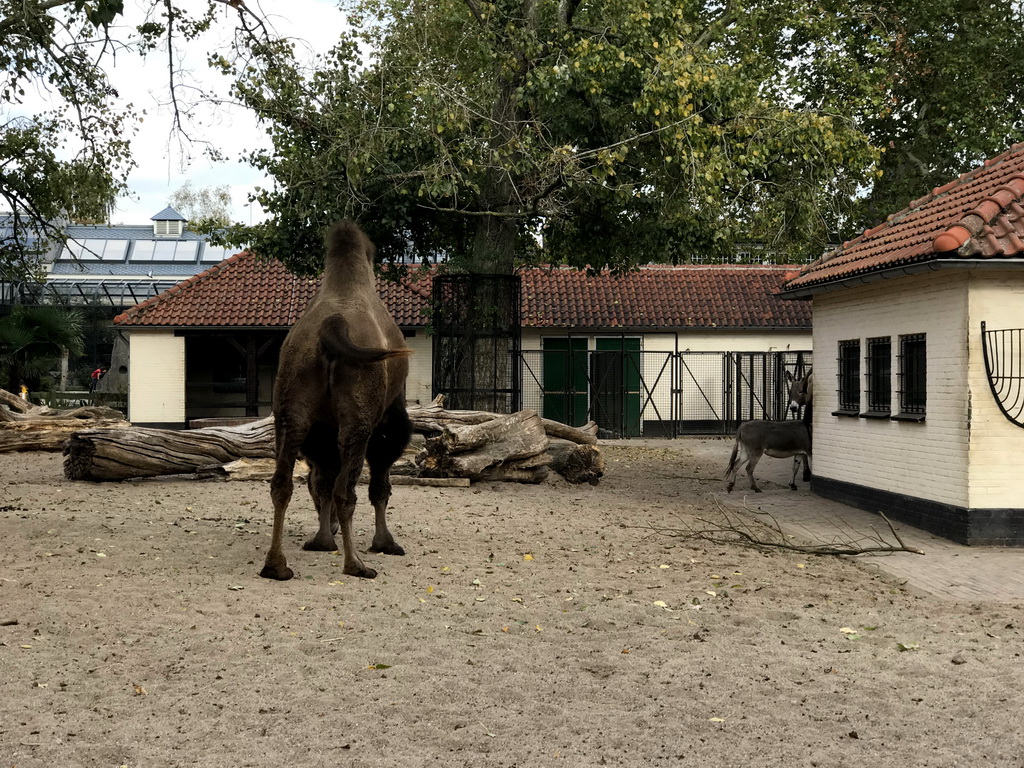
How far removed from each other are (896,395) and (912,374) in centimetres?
35

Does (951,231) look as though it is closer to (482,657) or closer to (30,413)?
(482,657)

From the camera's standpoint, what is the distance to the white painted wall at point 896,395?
35.5ft

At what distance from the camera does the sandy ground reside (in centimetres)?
456

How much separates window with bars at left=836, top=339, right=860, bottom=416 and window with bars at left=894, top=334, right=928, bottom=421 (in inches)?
54.1

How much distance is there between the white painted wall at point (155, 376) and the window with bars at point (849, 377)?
64.6ft

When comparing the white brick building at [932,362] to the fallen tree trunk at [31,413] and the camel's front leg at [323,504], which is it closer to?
the camel's front leg at [323,504]

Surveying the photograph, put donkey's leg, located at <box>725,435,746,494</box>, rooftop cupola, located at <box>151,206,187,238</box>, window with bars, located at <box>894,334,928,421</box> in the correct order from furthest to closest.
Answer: rooftop cupola, located at <box>151,206,187,238</box>
donkey's leg, located at <box>725,435,746,494</box>
window with bars, located at <box>894,334,928,421</box>

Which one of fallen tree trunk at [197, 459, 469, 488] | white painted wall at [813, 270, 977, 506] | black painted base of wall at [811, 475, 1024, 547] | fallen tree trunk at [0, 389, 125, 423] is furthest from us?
fallen tree trunk at [0, 389, 125, 423]

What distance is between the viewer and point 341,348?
24.9 feet

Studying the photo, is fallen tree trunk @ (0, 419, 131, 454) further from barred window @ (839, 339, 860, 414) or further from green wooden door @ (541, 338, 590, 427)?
green wooden door @ (541, 338, 590, 427)

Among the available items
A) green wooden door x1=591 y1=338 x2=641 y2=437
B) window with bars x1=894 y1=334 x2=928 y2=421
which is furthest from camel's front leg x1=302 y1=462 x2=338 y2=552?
green wooden door x1=591 y1=338 x2=641 y2=437

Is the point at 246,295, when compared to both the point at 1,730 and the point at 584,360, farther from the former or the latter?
the point at 1,730

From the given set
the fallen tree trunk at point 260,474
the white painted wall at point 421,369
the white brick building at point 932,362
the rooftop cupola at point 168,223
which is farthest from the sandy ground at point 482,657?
the rooftop cupola at point 168,223

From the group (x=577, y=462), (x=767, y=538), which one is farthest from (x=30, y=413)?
(x=767, y=538)
